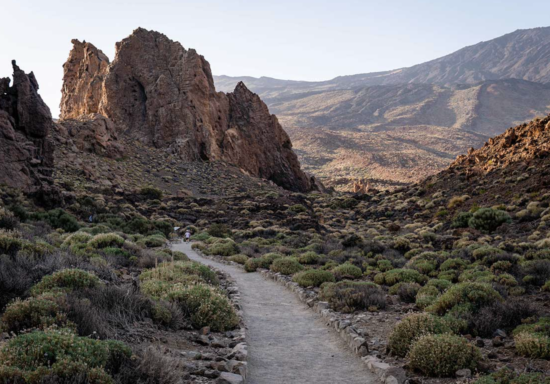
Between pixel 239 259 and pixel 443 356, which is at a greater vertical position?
pixel 443 356

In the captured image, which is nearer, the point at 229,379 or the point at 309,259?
the point at 229,379

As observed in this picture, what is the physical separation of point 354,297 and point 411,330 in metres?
3.70

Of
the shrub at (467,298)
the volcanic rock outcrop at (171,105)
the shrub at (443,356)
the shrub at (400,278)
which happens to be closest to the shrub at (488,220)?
the shrub at (400,278)

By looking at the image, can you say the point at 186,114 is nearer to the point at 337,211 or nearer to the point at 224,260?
the point at 337,211

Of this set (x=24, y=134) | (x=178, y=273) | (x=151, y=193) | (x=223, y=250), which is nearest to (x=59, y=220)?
(x=24, y=134)

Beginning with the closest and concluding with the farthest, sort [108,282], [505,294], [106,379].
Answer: [106,379], [108,282], [505,294]

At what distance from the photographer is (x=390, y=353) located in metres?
8.01

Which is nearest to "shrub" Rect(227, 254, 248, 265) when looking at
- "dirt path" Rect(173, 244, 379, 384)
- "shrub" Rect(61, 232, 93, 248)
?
"shrub" Rect(61, 232, 93, 248)


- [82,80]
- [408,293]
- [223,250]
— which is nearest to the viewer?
[408,293]

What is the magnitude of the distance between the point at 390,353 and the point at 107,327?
4.84 meters

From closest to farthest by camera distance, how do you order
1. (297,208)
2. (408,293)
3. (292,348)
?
(292,348), (408,293), (297,208)

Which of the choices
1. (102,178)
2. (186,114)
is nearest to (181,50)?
(186,114)

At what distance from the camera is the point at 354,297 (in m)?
11.6

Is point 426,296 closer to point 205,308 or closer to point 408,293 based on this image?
point 408,293
